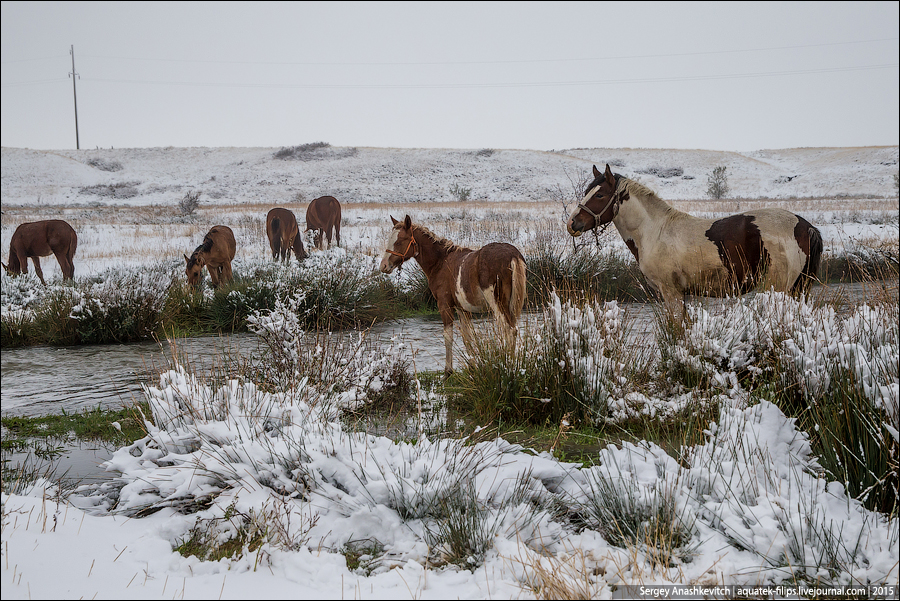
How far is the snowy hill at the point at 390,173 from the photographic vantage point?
47.3 metres

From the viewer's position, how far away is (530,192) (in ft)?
157

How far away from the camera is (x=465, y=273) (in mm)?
5801

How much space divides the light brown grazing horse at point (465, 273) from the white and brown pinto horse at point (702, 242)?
1.39 m

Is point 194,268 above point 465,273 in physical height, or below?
below

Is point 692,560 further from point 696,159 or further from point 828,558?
point 696,159

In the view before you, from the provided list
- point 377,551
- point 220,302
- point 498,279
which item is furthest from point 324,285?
point 377,551

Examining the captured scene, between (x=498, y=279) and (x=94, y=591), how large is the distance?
12.9 ft

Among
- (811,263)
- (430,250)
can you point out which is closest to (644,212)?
(811,263)

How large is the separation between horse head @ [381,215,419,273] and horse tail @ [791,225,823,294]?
3.85m

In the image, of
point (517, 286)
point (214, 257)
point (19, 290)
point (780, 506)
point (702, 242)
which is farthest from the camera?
point (19, 290)

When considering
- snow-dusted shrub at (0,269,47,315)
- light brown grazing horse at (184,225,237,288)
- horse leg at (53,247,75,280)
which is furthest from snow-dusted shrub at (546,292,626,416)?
horse leg at (53,247,75,280)

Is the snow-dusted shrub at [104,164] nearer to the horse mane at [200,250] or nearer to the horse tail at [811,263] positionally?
the horse mane at [200,250]

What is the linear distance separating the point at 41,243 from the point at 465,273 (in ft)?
33.9

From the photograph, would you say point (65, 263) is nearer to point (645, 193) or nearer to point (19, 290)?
point (19, 290)
